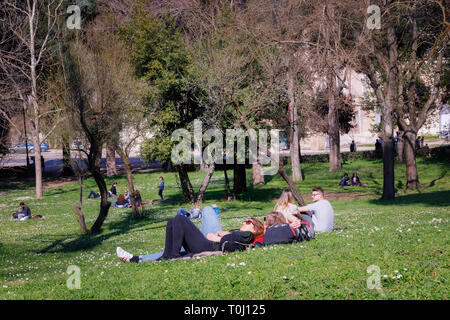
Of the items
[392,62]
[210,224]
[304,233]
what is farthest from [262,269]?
[392,62]

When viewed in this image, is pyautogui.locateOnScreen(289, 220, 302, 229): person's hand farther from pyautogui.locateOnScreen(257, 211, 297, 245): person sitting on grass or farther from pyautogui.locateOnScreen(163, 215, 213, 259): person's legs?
pyautogui.locateOnScreen(163, 215, 213, 259): person's legs

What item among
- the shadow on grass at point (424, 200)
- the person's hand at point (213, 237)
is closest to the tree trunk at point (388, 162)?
the shadow on grass at point (424, 200)

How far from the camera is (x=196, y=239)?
8.41 m

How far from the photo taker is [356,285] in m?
5.63

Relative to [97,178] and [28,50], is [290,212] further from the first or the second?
[28,50]

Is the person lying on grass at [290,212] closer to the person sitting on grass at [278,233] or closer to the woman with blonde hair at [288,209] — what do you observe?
the woman with blonde hair at [288,209]

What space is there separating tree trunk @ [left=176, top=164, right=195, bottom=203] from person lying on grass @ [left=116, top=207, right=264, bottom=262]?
15135 mm

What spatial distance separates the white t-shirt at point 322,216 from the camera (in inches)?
382

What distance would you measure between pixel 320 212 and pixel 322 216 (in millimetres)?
93

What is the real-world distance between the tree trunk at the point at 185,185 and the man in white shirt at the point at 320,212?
1411 centimetres

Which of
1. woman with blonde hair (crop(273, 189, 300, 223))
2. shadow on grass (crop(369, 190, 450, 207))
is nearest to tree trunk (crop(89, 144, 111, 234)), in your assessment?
woman with blonde hair (crop(273, 189, 300, 223))

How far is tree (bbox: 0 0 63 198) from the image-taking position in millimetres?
29250

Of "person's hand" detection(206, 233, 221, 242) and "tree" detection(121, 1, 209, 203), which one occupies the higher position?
"tree" detection(121, 1, 209, 203)

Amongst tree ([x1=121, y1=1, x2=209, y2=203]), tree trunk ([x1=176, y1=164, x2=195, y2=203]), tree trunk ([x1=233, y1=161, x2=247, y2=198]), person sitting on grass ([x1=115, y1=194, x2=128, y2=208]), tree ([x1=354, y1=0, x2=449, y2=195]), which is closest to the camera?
tree ([x1=354, y1=0, x2=449, y2=195])
